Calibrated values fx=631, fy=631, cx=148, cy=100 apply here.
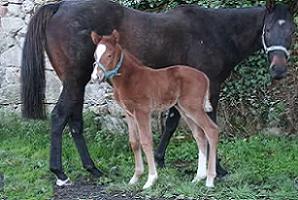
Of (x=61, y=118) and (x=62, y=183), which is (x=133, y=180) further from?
(x=61, y=118)

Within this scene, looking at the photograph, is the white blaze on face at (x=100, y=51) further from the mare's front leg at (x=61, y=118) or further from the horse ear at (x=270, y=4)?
the horse ear at (x=270, y=4)

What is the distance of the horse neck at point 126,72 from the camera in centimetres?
535

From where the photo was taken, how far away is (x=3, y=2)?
27.2 ft

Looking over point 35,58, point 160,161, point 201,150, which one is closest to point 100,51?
point 35,58

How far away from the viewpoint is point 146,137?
543cm

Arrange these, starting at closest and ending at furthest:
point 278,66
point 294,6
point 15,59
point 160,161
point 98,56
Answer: point 98,56, point 278,66, point 294,6, point 160,161, point 15,59

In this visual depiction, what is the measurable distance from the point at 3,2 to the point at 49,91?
4.39ft

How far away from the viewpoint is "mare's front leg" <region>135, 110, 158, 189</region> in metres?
5.38

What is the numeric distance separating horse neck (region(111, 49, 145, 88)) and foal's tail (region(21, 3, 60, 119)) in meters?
0.86

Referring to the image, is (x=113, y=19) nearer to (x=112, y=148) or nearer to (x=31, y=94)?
(x=31, y=94)

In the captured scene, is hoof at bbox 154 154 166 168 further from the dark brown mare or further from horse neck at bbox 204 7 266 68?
horse neck at bbox 204 7 266 68

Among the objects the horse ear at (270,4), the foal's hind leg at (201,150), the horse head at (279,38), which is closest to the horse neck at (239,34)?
the horse ear at (270,4)

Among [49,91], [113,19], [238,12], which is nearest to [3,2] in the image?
[49,91]

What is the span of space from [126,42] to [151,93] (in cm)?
75
